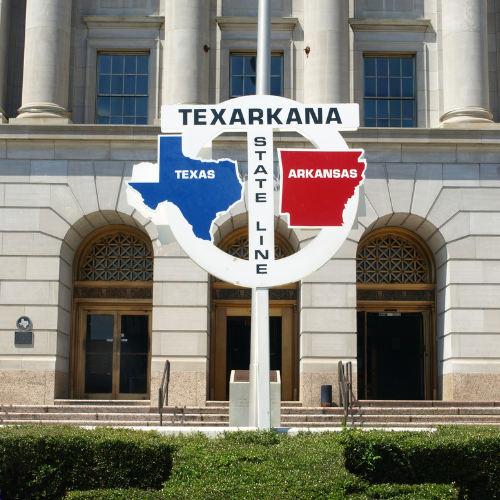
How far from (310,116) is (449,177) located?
33.0ft

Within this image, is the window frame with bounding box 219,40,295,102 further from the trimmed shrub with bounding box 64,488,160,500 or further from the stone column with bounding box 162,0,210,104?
the trimmed shrub with bounding box 64,488,160,500

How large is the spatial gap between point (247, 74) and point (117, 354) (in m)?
9.16

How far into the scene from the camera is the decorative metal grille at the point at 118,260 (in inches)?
857

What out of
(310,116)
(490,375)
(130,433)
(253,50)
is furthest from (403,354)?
(130,433)

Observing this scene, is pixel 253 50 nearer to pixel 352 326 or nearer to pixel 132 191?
pixel 352 326

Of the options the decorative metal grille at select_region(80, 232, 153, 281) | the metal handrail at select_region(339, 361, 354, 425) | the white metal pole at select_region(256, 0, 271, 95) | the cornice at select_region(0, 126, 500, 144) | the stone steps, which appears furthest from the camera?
the decorative metal grille at select_region(80, 232, 153, 281)

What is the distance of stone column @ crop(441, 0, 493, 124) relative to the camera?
21.0m

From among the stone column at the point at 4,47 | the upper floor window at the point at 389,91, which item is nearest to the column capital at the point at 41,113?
the stone column at the point at 4,47

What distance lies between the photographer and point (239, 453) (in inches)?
335

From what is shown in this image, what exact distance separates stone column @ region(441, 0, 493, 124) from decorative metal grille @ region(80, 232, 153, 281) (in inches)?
376

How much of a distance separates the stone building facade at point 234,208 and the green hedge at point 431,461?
10.5 m

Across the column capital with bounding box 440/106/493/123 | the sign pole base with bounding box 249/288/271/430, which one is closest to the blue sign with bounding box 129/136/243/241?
the sign pole base with bounding box 249/288/271/430

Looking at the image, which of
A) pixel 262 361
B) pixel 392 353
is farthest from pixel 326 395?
pixel 262 361

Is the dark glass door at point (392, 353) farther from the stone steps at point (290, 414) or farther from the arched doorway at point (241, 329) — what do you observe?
the stone steps at point (290, 414)
